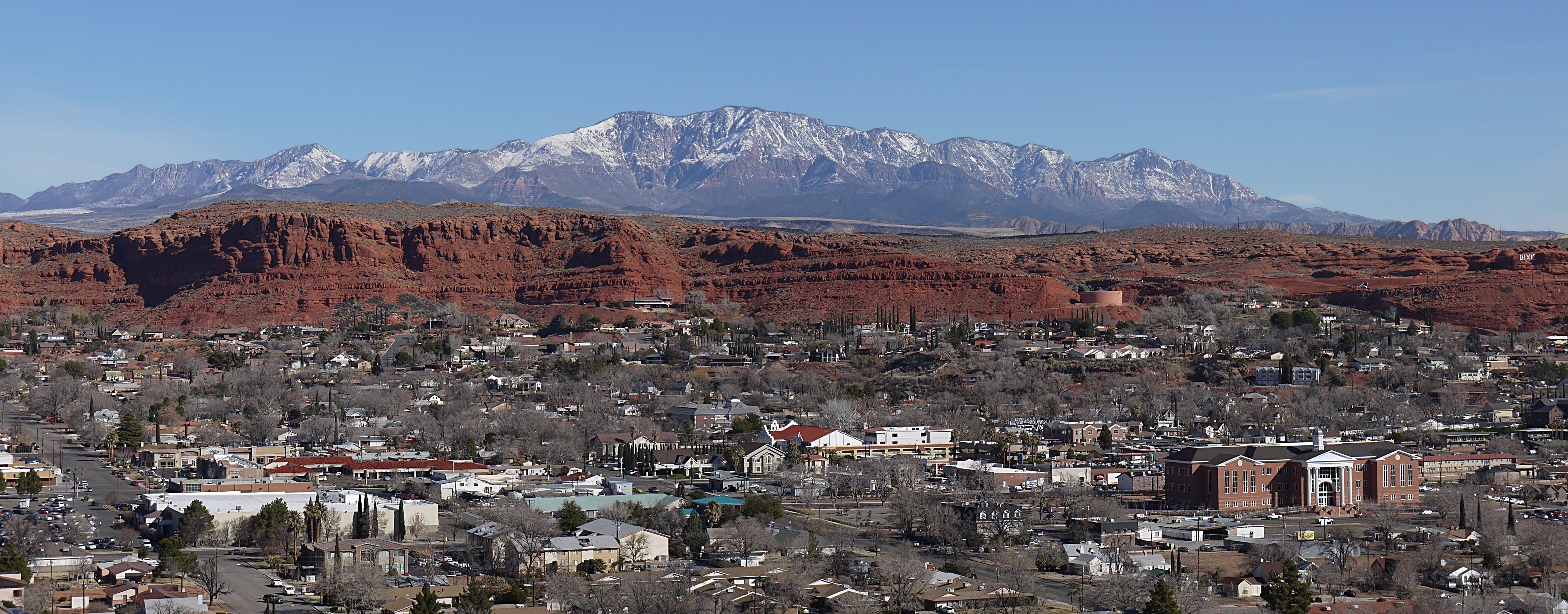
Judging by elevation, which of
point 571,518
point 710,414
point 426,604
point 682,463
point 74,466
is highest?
point 426,604

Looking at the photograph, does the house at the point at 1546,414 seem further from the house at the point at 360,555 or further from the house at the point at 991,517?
the house at the point at 360,555

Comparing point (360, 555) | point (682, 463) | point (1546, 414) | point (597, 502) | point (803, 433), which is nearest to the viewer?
point (360, 555)

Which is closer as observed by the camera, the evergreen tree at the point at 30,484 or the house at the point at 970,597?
the house at the point at 970,597

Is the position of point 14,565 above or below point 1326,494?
above

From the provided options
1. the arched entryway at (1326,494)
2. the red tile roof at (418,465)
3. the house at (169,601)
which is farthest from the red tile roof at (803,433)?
the house at (169,601)

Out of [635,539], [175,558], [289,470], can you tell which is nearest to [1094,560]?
[635,539]

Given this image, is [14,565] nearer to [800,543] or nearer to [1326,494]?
[800,543]

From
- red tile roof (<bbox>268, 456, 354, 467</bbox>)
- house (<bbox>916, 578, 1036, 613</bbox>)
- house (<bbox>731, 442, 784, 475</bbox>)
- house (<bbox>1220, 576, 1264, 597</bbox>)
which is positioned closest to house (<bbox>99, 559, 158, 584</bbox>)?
house (<bbox>916, 578, 1036, 613</bbox>)
